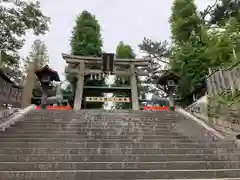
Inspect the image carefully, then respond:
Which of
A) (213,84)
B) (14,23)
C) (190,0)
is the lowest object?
(213,84)

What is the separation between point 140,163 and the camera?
4473 mm

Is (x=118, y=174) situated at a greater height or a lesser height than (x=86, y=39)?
lesser

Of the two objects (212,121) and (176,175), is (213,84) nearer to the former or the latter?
(212,121)

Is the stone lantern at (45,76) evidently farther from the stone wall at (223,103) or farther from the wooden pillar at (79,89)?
the stone wall at (223,103)

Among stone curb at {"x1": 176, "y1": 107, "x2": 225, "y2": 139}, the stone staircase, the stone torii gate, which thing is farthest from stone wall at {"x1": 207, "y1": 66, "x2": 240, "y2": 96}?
the stone torii gate

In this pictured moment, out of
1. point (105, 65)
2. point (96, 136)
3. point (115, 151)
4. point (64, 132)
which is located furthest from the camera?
point (105, 65)

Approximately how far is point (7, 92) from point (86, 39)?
13181mm

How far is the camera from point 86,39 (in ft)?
64.2

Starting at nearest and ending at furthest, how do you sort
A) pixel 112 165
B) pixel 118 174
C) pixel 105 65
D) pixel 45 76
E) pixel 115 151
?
pixel 118 174, pixel 112 165, pixel 115 151, pixel 45 76, pixel 105 65

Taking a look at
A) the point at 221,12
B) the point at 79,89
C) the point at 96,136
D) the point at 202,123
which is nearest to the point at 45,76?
the point at 79,89

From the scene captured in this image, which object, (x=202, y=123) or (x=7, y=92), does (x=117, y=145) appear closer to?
(x=202, y=123)

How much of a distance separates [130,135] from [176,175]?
7.82 ft

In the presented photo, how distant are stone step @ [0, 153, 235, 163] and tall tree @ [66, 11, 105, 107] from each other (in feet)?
42.4

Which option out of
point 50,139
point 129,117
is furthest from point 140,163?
point 129,117
